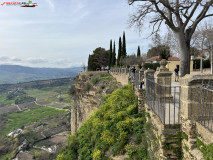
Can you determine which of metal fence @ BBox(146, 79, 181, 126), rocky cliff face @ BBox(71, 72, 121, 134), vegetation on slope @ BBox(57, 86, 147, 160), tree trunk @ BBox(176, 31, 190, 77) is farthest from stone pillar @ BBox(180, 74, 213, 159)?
rocky cliff face @ BBox(71, 72, 121, 134)

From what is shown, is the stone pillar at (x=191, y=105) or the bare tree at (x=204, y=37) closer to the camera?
the stone pillar at (x=191, y=105)

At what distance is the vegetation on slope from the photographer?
257 inches

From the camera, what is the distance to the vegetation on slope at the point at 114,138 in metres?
6.52

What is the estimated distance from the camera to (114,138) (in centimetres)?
761

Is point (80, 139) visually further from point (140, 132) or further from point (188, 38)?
point (188, 38)

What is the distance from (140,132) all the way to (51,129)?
2248 inches

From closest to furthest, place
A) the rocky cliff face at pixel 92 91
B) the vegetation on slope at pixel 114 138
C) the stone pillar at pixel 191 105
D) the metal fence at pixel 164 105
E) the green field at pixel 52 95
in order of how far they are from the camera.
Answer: the stone pillar at pixel 191 105 → the metal fence at pixel 164 105 → the vegetation on slope at pixel 114 138 → the rocky cliff face at pixel 92 91 → the green field at pixel 52 95

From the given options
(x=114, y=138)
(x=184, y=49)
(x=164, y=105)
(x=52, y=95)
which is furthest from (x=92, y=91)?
(x=52, y=95)

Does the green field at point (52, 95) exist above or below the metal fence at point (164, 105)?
below

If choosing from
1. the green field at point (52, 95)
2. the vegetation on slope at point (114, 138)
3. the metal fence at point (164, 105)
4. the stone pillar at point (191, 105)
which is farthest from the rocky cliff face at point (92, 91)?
the green field at point (52, 95)

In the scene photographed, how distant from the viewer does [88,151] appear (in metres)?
8.69

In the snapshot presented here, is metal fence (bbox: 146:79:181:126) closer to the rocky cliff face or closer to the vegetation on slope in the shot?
the vegetation on slope

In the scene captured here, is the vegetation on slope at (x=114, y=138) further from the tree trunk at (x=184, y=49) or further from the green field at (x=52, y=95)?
the green field at (x=52, y=95)

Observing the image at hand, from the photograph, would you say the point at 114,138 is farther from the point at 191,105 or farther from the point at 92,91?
the point at 92,91
